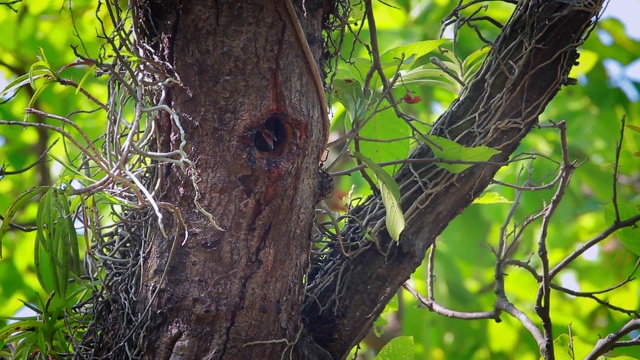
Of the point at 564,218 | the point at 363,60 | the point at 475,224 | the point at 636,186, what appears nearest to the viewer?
the point at 363,60

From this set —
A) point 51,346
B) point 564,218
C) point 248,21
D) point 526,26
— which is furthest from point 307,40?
point 564,218

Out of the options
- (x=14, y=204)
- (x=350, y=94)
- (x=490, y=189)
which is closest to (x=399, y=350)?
(x=350, y=94)

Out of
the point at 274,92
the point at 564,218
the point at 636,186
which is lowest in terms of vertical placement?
the point at 274,92

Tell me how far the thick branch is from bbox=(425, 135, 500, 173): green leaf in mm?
39

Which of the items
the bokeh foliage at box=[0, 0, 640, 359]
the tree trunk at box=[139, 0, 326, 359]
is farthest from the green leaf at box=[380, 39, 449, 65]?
the bokeh foliage at box=[0, 0, 640, 359]

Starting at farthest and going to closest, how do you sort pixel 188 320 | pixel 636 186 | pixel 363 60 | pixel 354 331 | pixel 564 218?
1. pixel 636 186
2. pixel 564 218
3. pixel 363 60
4. pixel 354 331
5. pixel 188 320

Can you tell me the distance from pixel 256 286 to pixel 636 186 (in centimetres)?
380

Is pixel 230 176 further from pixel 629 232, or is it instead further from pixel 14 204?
pixel 629 232

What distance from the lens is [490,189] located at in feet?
8.44

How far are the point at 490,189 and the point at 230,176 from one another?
182 centimetres

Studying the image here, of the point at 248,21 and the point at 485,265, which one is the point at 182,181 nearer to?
the point at 248,21

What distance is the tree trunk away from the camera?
0.92 m

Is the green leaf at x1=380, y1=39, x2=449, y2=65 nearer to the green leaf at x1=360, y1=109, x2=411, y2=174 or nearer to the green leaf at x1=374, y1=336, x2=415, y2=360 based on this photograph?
the green leaf at x1=360, y1=109, x2=411, y2=174

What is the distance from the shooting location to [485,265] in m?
2.69
